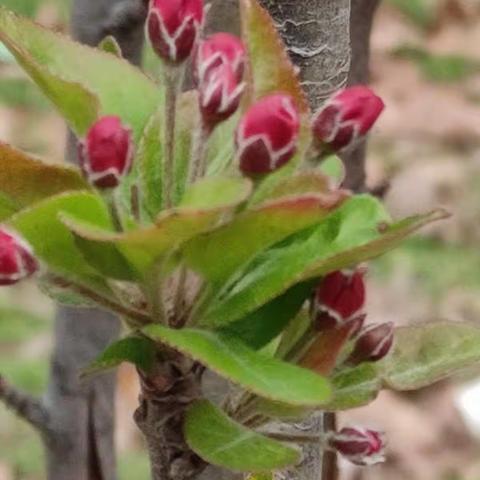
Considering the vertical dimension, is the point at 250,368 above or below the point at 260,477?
above

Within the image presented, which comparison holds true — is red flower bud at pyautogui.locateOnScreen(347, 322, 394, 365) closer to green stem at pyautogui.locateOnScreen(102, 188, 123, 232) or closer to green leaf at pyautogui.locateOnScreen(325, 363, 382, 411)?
green leaf at pyautogui.locateOnScreen(325, 363, 382, 411)

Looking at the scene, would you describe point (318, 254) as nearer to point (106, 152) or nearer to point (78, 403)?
point (106, 152)

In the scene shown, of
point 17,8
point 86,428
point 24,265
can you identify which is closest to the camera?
point 24,265

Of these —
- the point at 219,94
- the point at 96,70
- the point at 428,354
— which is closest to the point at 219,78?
the point at 219,94

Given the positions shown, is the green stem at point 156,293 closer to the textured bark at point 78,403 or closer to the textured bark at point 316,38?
the textured bark at point 316,38

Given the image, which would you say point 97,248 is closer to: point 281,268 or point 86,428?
point 281,268

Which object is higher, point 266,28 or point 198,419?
point 266,28

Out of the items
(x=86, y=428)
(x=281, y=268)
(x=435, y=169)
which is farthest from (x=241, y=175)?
(x=435, y=169)
